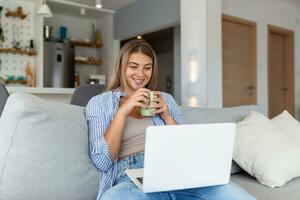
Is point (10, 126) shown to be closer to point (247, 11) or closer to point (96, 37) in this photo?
point (247, 11)

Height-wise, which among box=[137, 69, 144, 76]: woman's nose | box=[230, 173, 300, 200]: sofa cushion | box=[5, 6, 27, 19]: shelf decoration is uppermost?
box=[5, 6, 27, 19]: shelf decoration

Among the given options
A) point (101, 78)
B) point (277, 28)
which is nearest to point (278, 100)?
point (277, 28)

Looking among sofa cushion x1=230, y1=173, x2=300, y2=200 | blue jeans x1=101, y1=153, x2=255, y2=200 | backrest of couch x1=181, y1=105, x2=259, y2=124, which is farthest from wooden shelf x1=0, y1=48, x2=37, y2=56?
blue jeans x1=101, y1=153, x2=255, y2=200

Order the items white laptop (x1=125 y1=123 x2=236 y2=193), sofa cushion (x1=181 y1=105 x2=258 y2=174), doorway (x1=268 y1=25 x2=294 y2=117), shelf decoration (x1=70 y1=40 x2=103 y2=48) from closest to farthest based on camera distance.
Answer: white laptop (x1=125 y1=123 x2=236 y2=193)
sofa cushion (x1=181 y1=105 x2=258 y2=174)
doorway (x1=268 y1=25 x2=294 y2=117)
shelf decoration (x1=70 y1=40 x2=103 y2=48)

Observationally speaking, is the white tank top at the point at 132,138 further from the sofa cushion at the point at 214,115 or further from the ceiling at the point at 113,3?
the ceiling at the point at 113,3

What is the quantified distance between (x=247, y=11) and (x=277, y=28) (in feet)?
2.99

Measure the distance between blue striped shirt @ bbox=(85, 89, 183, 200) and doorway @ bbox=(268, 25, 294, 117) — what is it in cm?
483

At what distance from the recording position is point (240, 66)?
5027 mm

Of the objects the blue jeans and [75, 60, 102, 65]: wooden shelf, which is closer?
the blue jeans

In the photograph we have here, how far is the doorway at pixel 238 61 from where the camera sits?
4781 mm

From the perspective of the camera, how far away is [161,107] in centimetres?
145

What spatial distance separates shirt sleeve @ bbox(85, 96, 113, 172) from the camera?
4.24 ft

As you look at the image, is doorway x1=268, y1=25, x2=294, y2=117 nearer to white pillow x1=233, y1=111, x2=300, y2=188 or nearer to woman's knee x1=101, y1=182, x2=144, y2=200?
white pillow x1=233, y1=111, x2=300, y2=188

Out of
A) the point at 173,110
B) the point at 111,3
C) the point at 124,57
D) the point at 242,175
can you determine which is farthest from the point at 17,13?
the point at 242,175
